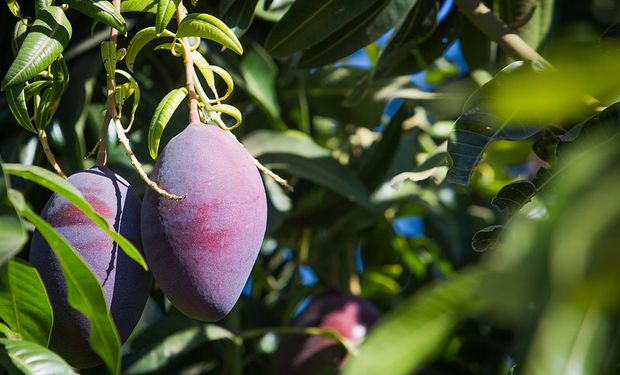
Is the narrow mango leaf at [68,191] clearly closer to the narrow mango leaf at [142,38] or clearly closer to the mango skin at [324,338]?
the narrow mango leaf at [142,38]

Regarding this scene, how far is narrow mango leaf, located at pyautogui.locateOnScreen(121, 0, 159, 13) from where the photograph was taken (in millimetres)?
827

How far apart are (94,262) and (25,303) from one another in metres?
0.06

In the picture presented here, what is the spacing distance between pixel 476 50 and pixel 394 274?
1.50 feet

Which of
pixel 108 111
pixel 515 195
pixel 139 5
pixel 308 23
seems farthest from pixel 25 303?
pixel 308 23

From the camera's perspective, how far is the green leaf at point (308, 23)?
3.43ft

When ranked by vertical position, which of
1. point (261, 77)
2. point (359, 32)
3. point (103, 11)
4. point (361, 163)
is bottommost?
point (361, 163)

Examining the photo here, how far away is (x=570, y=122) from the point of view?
3.19 feet

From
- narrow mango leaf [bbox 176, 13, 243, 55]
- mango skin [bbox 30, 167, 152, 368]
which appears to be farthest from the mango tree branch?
mango skin [bbox 30, 167, 152, 368]

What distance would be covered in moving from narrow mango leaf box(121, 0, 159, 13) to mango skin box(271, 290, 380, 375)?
0.57 meters

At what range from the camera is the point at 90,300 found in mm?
Answer: 625

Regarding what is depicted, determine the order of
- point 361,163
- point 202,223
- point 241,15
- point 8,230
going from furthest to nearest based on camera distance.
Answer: point 361,163 → point 241,15 → point 202,223 → point 8,230

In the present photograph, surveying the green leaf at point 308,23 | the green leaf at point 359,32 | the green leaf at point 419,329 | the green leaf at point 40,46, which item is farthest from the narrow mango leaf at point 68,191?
the green leaf at point 359,32

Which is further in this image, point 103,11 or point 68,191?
point 103,11

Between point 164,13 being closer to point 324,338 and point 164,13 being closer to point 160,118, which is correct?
point 160,118
